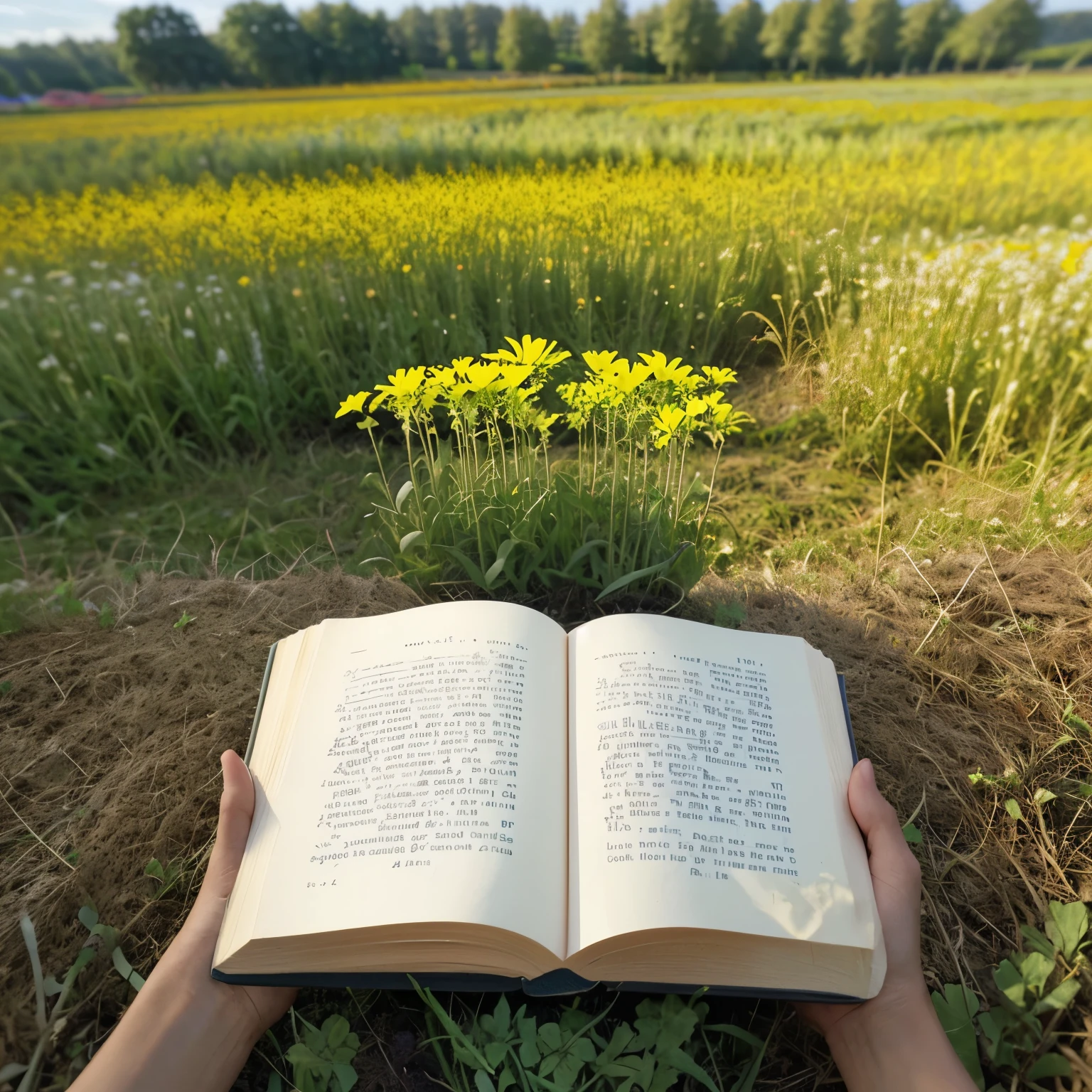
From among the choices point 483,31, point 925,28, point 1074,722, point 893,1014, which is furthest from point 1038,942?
point 483,31

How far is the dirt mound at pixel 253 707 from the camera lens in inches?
30.5

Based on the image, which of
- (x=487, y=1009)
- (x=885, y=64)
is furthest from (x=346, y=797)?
(x=885, y=64)

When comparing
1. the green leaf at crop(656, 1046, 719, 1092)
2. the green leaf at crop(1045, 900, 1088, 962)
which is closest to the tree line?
the green leaf at crop(1045, 900, 1088, 962)

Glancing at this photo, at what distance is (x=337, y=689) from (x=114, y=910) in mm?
368

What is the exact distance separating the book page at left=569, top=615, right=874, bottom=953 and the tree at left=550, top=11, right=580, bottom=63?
5.46ft

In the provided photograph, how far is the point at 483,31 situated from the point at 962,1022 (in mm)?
2336

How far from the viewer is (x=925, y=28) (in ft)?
5.63

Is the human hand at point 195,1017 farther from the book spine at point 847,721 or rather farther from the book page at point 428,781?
the book spine at point 847,721

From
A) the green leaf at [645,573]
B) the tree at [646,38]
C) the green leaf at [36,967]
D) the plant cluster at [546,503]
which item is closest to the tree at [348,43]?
the tree at [646,38]

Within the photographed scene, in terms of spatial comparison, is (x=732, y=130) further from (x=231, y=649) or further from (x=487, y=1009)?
(x=487, y=1009)

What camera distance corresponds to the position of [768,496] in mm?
1603

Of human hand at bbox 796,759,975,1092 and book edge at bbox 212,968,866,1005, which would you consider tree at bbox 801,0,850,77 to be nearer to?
human hand at bbox 796,759,975,1092

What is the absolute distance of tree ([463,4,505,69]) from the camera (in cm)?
176

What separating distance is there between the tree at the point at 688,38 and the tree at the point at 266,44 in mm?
1037
